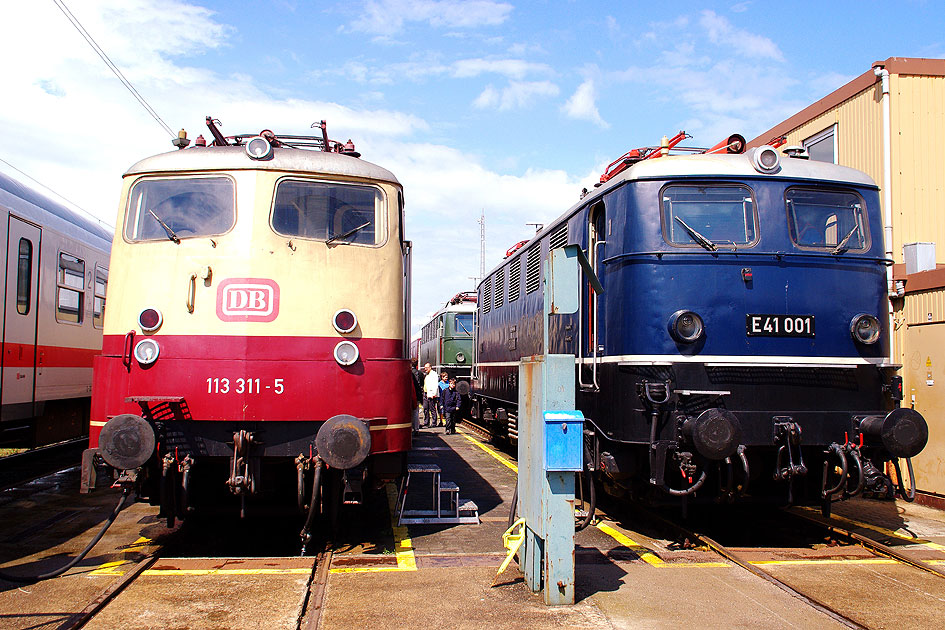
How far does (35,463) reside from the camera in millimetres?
12273

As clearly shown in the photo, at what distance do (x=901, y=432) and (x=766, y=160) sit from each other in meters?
2.70

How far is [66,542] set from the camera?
22.7ft

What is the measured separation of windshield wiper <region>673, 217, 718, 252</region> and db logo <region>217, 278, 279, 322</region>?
3688 millimetres

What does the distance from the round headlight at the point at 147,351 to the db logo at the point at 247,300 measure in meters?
0.57

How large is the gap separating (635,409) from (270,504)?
3.39m

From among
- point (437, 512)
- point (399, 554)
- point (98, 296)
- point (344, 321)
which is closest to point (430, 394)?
point (98, 296)

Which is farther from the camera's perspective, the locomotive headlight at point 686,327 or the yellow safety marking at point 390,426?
the locomotive headlight at point 686,327

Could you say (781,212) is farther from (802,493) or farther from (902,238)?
(902,238)

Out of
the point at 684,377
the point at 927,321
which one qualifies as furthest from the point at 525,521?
the point at 927,321

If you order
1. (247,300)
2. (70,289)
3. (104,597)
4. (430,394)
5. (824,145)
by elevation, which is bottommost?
(104,597)

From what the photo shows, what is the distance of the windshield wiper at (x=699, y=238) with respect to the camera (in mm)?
6758

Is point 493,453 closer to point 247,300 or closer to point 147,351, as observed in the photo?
point 247,300

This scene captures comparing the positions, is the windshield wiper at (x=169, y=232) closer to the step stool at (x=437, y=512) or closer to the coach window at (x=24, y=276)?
the step stool at (x=437, y=512)

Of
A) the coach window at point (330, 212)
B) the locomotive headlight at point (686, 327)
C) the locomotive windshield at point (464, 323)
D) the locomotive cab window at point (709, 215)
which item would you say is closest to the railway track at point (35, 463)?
the coach window at point (330, 212)
